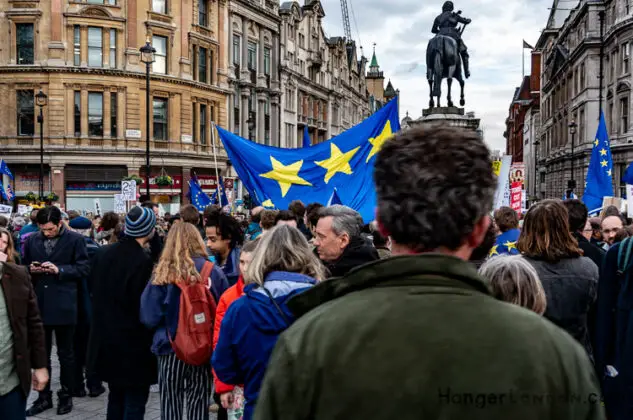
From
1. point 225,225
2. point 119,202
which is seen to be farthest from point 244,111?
point 225,225

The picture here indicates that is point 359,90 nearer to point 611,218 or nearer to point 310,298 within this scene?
point 611,218

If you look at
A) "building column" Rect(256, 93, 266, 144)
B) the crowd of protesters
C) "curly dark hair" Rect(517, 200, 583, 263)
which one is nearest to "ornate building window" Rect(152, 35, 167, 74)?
"building column" Rect(256, 93, 266, 144)

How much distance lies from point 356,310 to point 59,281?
21.5ft

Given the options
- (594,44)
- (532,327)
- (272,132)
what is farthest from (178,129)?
(532,327)

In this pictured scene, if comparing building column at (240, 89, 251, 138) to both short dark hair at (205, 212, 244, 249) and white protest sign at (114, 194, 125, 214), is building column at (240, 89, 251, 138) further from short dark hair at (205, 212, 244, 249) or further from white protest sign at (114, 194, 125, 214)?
short dark hair at (205, 212, 244, 249)

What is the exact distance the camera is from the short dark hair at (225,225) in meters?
6.66

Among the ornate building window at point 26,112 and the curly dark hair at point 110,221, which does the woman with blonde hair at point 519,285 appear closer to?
the curly dark hair at point 110,221

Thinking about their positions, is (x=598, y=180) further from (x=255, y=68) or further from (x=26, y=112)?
(x=255, y=68)

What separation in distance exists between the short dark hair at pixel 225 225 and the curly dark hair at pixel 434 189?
502 centimetres

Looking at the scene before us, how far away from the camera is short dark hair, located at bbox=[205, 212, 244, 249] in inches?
262

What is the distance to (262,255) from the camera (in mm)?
3996

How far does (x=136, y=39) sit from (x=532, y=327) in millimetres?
39096

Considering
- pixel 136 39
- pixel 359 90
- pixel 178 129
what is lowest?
pixel 178 129

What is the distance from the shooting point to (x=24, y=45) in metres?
36.2
